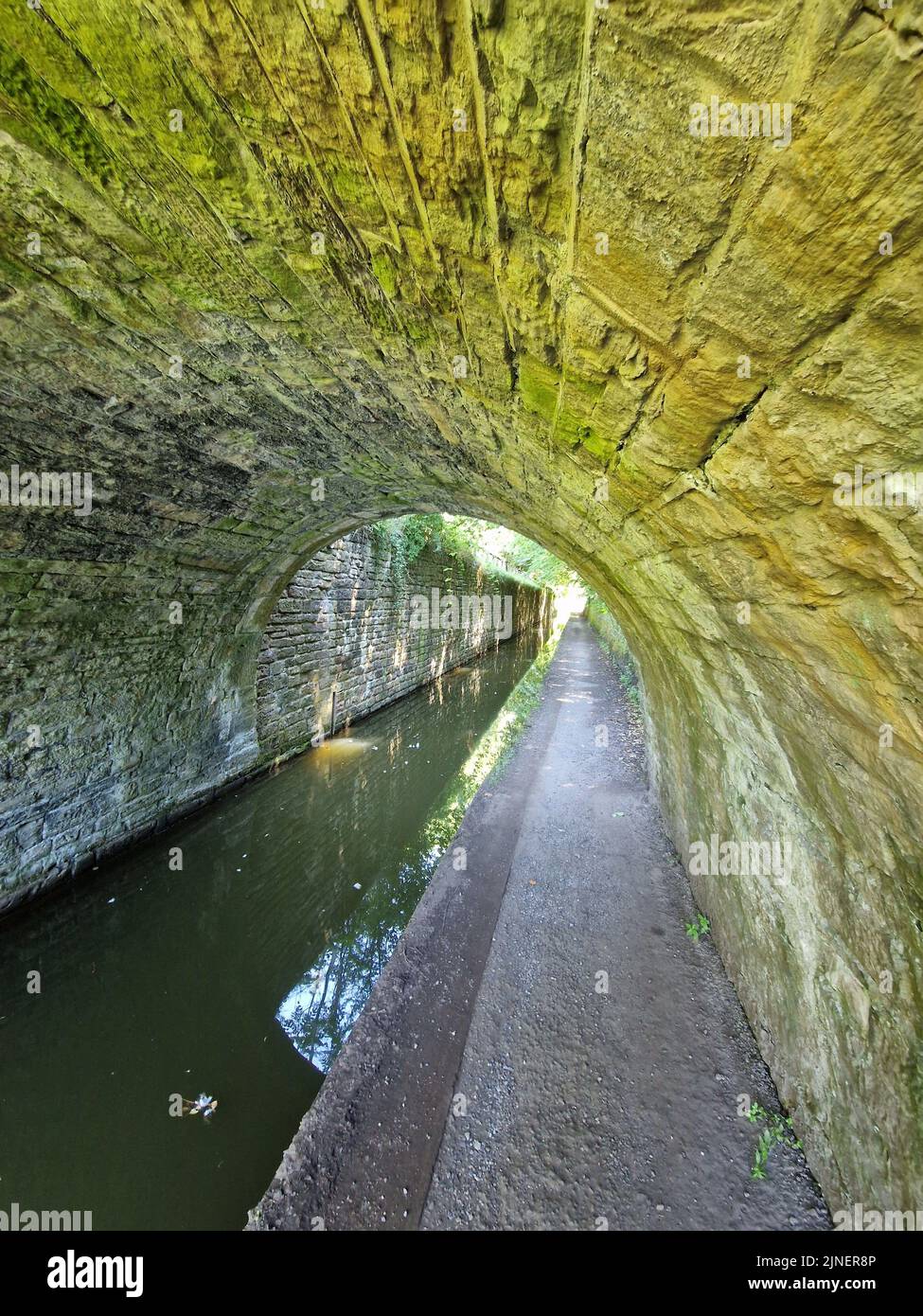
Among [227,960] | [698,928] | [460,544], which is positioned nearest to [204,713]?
[227,960]

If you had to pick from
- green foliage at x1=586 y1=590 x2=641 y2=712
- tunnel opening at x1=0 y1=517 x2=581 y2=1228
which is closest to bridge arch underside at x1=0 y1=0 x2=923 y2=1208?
tunnel opening at x1=0 y1=517 x2=581 y2=1228

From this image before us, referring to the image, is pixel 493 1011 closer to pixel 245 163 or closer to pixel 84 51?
pixel 245 163

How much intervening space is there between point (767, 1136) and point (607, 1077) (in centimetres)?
63

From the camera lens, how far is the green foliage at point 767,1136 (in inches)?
75.9

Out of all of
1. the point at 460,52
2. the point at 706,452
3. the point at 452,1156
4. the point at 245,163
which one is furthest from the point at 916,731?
the point at 452,1156

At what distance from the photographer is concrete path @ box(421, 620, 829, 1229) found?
5.97ft

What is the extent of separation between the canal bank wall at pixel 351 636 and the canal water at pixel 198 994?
4.76ft

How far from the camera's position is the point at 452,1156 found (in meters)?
1.94

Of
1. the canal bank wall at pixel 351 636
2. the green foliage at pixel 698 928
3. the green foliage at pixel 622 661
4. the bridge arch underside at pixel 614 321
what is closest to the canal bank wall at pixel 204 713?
the canal bank wall at pixel 351 636

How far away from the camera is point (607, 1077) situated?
7.38 feet

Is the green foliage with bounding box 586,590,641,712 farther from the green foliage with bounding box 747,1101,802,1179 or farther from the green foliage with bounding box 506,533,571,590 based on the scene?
the green foliage with bounding box 747,1101,802,1179
